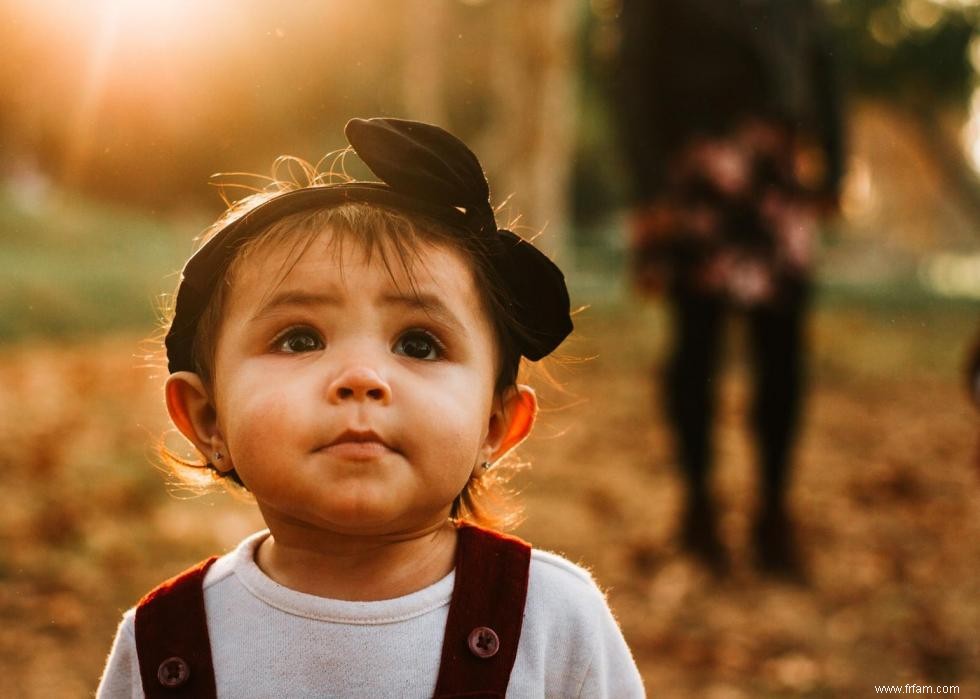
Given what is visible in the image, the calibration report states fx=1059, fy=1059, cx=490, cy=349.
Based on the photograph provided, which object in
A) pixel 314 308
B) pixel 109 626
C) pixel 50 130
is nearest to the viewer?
pixel 314 308

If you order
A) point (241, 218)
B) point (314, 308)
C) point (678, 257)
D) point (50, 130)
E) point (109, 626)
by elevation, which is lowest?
point (109, 626)

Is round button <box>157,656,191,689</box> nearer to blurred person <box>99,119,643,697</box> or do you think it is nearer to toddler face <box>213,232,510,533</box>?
blurred person <box>99,119,643,697</box>

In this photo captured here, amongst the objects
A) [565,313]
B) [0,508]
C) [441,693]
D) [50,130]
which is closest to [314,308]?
[565,313]

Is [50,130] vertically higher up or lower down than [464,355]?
higher up

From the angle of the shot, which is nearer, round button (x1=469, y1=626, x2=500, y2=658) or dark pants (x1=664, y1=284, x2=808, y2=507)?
round button (x1=469, y1=626, x2=500, y2=658)

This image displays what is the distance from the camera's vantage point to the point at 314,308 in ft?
4.27

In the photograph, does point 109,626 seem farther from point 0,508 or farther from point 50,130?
point 50,130

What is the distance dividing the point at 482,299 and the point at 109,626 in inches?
87.3

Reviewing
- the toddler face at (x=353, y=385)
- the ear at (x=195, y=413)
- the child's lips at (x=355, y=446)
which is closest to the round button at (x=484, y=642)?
the toddler face at (x=353, y=385)

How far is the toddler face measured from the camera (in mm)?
1228

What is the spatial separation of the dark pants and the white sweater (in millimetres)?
2181

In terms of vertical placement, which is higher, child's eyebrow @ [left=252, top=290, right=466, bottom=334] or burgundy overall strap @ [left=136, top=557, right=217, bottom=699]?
child's eyebrow @ [left=252, top=290, right=466, bottom=334]

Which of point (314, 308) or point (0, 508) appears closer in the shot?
point (314, 308)

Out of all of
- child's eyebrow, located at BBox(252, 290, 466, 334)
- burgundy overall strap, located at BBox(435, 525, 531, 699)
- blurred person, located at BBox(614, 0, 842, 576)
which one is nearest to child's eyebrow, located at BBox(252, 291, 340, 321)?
child's eyebrow, located at BBox(252, 290, 466, 334)
